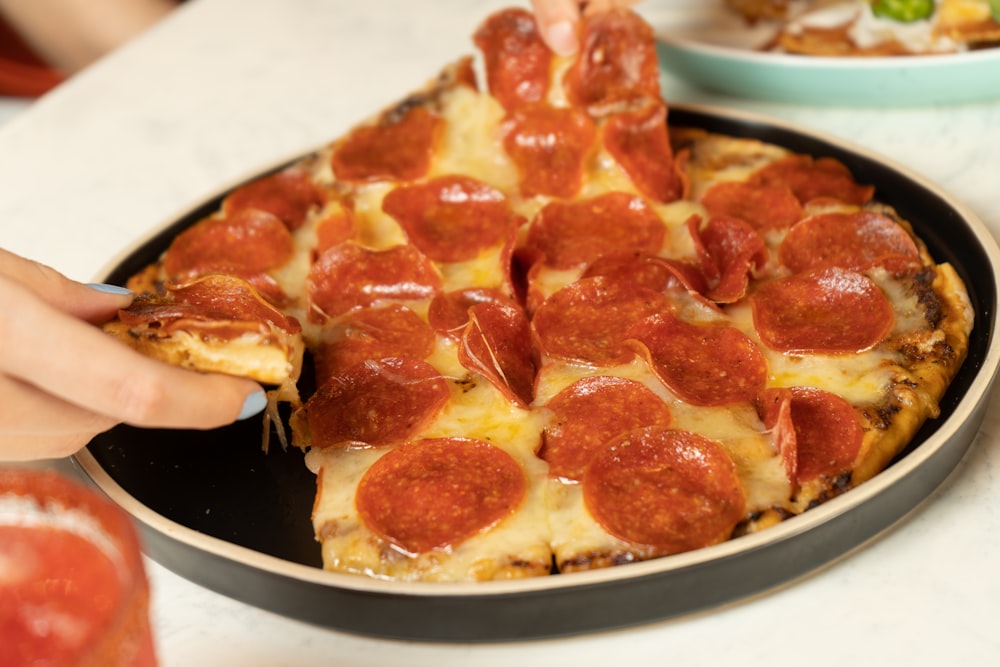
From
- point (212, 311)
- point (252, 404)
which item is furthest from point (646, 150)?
point (252, 404)

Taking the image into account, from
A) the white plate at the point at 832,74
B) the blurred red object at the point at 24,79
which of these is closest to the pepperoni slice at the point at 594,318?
the white plate at the point at 832,74

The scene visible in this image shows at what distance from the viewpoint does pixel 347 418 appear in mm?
2029

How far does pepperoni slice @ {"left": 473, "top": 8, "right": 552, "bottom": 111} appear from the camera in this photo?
112 inches

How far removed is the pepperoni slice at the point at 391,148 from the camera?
268 centimetres

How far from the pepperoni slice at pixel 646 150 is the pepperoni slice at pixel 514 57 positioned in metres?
0.27

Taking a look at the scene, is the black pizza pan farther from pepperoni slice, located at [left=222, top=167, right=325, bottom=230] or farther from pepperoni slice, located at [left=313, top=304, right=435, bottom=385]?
pepperoni slice, located at [left=222, top=167, right=325, bottom=230]

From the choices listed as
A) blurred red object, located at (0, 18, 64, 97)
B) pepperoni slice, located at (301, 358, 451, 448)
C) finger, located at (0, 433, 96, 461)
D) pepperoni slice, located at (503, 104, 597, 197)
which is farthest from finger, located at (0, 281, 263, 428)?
blurred red object, located at (0, 18, 64, 97)

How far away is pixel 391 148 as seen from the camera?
108 inches

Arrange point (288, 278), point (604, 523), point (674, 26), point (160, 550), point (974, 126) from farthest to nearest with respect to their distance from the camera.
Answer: point (674, 26), point (974, 126), point (288, 278), point (160, 550), point (604, 523)

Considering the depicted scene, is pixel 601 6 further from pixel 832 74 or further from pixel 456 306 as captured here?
pixel 456 306

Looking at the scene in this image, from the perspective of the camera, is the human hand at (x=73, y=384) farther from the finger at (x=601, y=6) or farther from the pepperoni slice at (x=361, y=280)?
the finger at (x=601, y=6)

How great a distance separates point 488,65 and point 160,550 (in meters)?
1.60

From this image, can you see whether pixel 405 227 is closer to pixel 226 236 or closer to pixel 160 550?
pixel 226 236

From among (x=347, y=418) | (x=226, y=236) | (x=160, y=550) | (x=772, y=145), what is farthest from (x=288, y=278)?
(x=772, y=145)
